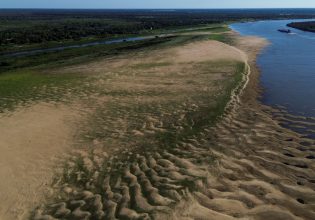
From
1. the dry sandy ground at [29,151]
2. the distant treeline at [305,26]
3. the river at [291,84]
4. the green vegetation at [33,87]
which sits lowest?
the dry sandy ground at [29,151]

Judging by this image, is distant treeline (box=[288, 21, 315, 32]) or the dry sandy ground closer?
the dry sandy ground

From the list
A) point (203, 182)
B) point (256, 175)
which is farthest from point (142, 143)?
point (256, 175)

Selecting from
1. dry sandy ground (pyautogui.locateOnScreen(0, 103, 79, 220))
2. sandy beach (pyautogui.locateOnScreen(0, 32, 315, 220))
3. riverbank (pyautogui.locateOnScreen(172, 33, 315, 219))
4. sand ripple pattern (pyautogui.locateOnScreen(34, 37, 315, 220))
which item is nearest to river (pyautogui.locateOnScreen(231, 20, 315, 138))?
sandy beach (pyautogui.locateOnScreen(0, 32, 315, 220))

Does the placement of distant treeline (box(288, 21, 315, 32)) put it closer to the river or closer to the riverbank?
the river

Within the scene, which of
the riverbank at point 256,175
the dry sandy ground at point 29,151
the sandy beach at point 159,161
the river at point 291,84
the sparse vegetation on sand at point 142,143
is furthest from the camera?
the river at point 291,84

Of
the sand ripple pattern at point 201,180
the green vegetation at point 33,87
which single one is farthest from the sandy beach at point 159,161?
the green vegetation at point 33,87

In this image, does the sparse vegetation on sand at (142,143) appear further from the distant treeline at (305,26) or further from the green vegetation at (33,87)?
the distant treeline at (305,26)

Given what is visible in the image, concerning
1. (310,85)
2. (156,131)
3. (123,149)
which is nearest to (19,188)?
(123,149)

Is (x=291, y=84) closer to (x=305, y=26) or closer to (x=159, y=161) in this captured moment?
(x=159, y=161)
